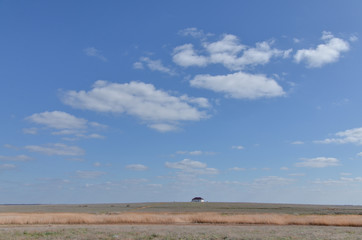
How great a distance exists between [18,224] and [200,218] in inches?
875

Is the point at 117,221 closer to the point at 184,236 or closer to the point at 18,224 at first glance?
the point at 18,224

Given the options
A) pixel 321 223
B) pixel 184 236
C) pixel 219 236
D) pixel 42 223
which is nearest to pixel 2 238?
pixel 184 236

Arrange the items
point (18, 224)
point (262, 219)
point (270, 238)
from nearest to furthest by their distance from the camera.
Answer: point (270, 238) < point (18, 224) < point (262, 219)

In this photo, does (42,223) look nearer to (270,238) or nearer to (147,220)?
(147,220)

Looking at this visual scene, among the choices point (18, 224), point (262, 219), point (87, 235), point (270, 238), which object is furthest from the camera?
point (262, 219)

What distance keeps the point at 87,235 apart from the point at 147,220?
19.5m

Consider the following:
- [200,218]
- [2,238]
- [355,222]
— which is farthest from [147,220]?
[355,222]

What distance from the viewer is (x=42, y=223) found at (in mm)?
45875

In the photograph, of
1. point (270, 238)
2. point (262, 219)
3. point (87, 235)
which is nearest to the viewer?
point (270, 238)

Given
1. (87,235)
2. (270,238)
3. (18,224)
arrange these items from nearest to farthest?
(270,238) → (87,235) → (18,224)

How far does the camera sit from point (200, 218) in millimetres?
48844

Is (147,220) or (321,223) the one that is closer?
(321,223)

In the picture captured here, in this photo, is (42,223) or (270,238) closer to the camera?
(270,238)

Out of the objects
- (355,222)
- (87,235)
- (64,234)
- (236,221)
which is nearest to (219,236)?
(87,235)
